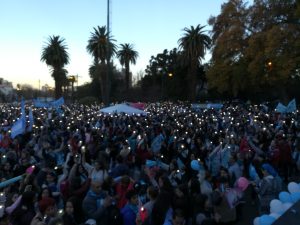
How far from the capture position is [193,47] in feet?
181

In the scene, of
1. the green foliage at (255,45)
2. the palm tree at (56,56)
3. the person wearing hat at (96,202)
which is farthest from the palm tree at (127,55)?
the person wearing hat at (96,202)

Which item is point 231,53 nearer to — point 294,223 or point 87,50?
point 87,50

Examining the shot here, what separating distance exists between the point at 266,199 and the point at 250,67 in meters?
30.8

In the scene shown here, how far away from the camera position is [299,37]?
36.2m

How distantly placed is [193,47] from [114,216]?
5014 centimetres

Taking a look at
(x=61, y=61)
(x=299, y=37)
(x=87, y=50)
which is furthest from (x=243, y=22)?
(x=61, y=61)

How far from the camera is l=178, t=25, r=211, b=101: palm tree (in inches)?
2144

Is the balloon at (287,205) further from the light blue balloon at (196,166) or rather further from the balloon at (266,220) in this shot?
the light blue balloon at (196,166)

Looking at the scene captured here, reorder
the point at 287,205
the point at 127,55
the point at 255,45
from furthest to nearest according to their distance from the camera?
the point at 127,55 < the point at 255,45 < the point at 287,205

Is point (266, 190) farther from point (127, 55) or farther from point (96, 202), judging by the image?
point (127, 55)

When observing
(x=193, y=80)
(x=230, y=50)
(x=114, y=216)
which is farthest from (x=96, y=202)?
(x=193, y=80)

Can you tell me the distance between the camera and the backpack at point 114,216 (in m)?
6.05

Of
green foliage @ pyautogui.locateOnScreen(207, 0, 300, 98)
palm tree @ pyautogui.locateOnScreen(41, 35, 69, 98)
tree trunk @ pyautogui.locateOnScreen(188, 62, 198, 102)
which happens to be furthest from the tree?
palm tree @ pyautogui.locateOnScreen(41, 35, 69, 98)

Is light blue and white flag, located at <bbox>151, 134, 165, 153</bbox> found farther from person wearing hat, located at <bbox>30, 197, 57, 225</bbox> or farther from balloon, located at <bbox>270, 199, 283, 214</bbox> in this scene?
balloon, located at <bbox>270, 199, 283, 214</bbox>
